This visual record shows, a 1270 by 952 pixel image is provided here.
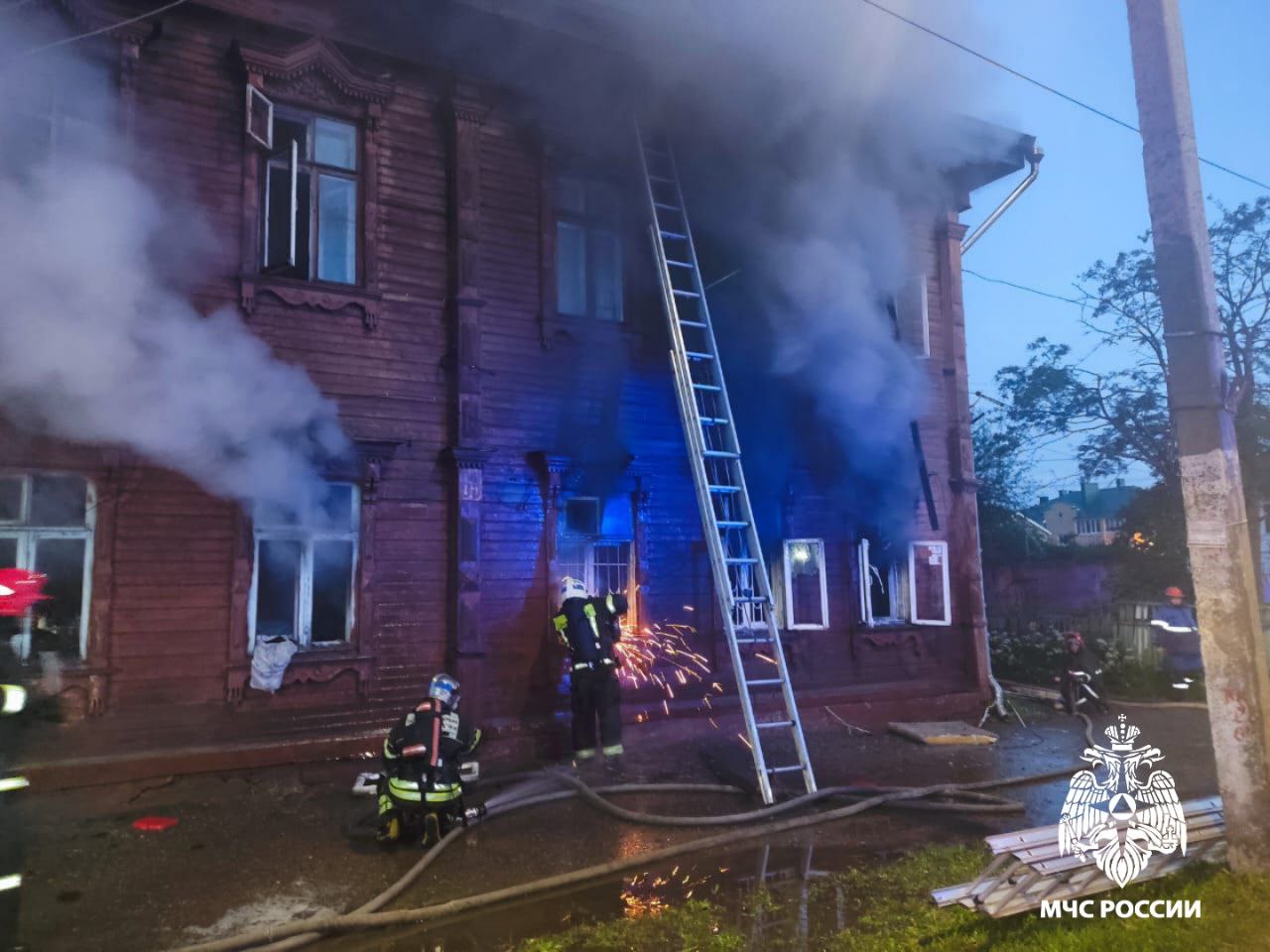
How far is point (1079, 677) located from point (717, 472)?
18.1ft

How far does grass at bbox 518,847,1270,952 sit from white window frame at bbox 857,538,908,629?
225 inches

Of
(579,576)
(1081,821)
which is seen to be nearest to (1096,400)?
(579,576)

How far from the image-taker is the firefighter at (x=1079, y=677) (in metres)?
10.1

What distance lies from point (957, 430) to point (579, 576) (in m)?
5.91

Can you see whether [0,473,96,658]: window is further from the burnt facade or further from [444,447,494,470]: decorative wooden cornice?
[444,447,494,470]: decorative wooden cornice

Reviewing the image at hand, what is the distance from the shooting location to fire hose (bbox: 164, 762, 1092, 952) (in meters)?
3.98

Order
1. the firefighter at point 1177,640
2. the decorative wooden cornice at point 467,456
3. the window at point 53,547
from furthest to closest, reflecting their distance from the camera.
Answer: the firefighter at point 1177,640 → the decorative wooden cornice at point 467,456 → the window at point 53,547

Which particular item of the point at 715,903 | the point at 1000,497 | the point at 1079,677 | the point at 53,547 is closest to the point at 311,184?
the point at 53,547

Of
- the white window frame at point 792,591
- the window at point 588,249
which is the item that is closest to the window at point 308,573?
the window at point 588,249

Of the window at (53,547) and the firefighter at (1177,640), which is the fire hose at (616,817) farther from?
the firefighter at (1177,640)

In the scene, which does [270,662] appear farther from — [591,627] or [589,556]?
[589,556]

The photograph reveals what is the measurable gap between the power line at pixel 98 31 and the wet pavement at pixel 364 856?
6058mm

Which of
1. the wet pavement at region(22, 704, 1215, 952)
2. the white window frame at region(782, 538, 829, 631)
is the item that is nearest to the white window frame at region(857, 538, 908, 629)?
the white window frame at region(782, 538, 829, 631)

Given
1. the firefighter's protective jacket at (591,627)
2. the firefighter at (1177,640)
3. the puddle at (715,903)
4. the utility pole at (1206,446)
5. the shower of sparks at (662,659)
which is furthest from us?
the firefighter at (1177,640)
